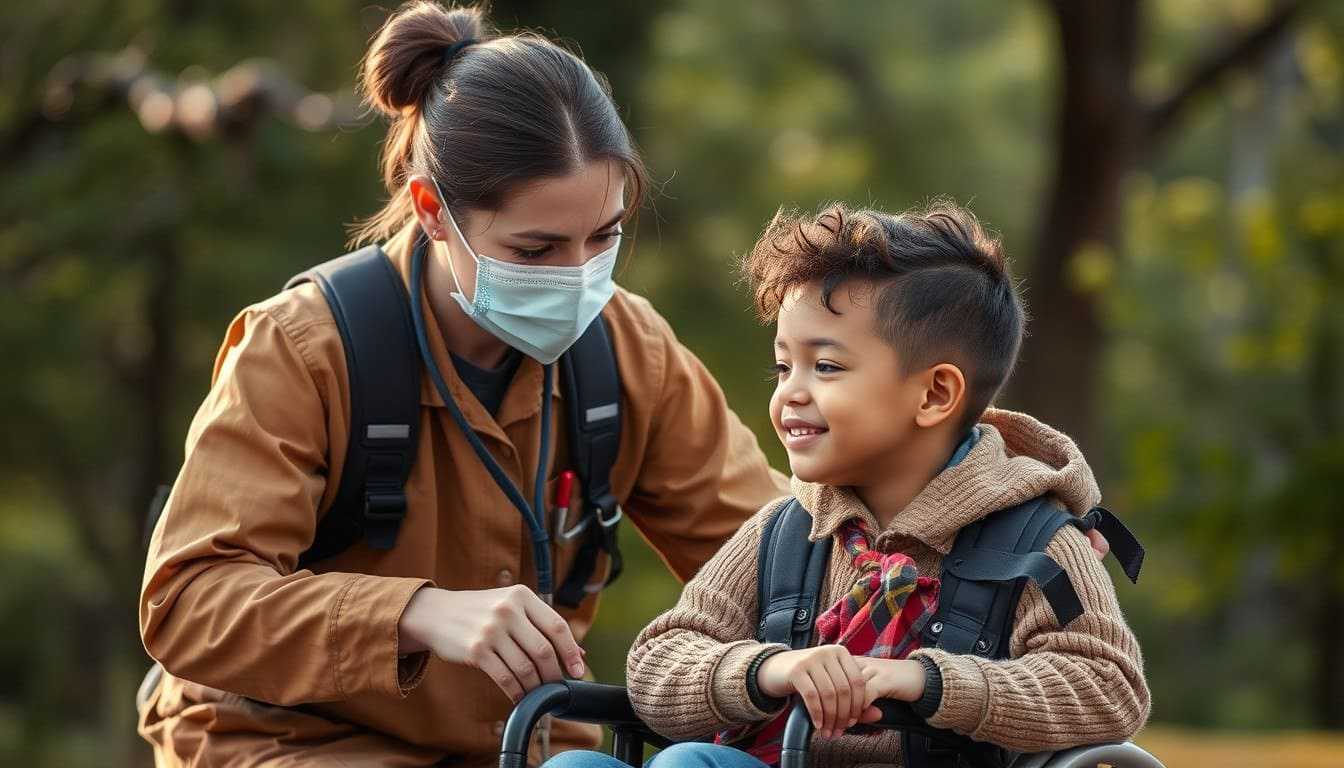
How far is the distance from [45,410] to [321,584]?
11.8 metres

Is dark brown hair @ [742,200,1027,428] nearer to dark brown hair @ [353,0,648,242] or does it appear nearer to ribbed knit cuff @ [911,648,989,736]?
dark brown hair @ [353,0,648,242]

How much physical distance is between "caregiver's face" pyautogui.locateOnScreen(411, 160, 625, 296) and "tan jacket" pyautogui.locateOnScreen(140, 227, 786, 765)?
14cm

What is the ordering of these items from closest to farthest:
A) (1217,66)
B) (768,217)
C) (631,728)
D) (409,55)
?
(631,728)
(409,55)
(1217,66)
(768,217)

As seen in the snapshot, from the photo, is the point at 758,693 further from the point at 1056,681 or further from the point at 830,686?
the point at 1056,681

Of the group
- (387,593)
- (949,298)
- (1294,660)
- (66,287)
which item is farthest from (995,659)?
(1294,660)

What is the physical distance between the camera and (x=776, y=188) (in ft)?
47.7

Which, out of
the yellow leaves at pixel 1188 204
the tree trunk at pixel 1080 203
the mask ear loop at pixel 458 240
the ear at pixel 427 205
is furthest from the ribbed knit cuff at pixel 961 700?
the yellow leaves at pixel 1188 204

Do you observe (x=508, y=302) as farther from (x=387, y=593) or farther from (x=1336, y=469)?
(x=1336, y=469)

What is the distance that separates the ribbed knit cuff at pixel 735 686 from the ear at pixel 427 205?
0.95 meters

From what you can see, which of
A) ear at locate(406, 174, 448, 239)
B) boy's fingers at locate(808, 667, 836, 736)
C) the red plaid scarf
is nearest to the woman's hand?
the red plaid scarf

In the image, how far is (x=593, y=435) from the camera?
3.36 metres

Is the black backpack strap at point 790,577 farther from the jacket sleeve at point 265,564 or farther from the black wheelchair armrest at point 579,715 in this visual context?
the jacket sleeve at point 265,564

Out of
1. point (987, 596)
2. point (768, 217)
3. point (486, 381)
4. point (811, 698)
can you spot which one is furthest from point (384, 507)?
point (768, 217)

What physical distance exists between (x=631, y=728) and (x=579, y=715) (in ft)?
0.50
